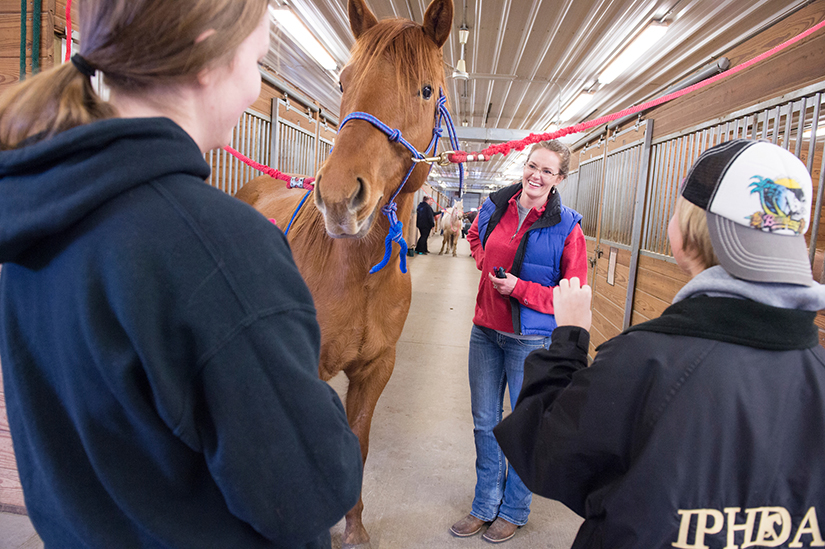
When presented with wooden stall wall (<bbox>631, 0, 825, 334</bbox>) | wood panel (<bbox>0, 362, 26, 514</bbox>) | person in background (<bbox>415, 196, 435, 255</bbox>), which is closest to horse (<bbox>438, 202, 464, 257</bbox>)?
person in background (<bbox>415, 196, 435, 255</bbox>)

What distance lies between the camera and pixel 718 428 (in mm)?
719

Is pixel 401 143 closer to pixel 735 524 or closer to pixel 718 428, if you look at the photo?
pixel 718 428

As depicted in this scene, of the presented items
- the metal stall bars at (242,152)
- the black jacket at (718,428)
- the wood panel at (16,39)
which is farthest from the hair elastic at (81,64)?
the metal stall bars at (242,152)

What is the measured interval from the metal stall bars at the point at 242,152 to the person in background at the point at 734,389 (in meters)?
2.62

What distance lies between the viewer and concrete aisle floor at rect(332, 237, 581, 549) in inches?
83.8

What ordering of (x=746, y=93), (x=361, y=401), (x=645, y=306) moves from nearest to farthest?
(x=361, y=401)
(x=746, y=93)
(x=645, y=306)

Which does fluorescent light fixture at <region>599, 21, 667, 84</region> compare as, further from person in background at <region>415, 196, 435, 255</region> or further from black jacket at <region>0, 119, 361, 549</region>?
person in background at <region>415, 196, 435, 255</region>

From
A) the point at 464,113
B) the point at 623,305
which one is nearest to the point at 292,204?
the point at 623,305

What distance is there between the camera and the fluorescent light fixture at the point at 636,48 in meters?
3.93

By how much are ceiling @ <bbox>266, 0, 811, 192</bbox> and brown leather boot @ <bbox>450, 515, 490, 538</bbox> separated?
8.55ft

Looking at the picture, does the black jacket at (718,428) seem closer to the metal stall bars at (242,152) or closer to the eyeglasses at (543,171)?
the eyeglasses at (543,171)

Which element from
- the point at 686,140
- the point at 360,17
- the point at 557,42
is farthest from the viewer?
the point at 557,42

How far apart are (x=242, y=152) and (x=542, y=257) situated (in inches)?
83.8

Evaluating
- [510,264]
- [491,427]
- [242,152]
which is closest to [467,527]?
[491,427]
